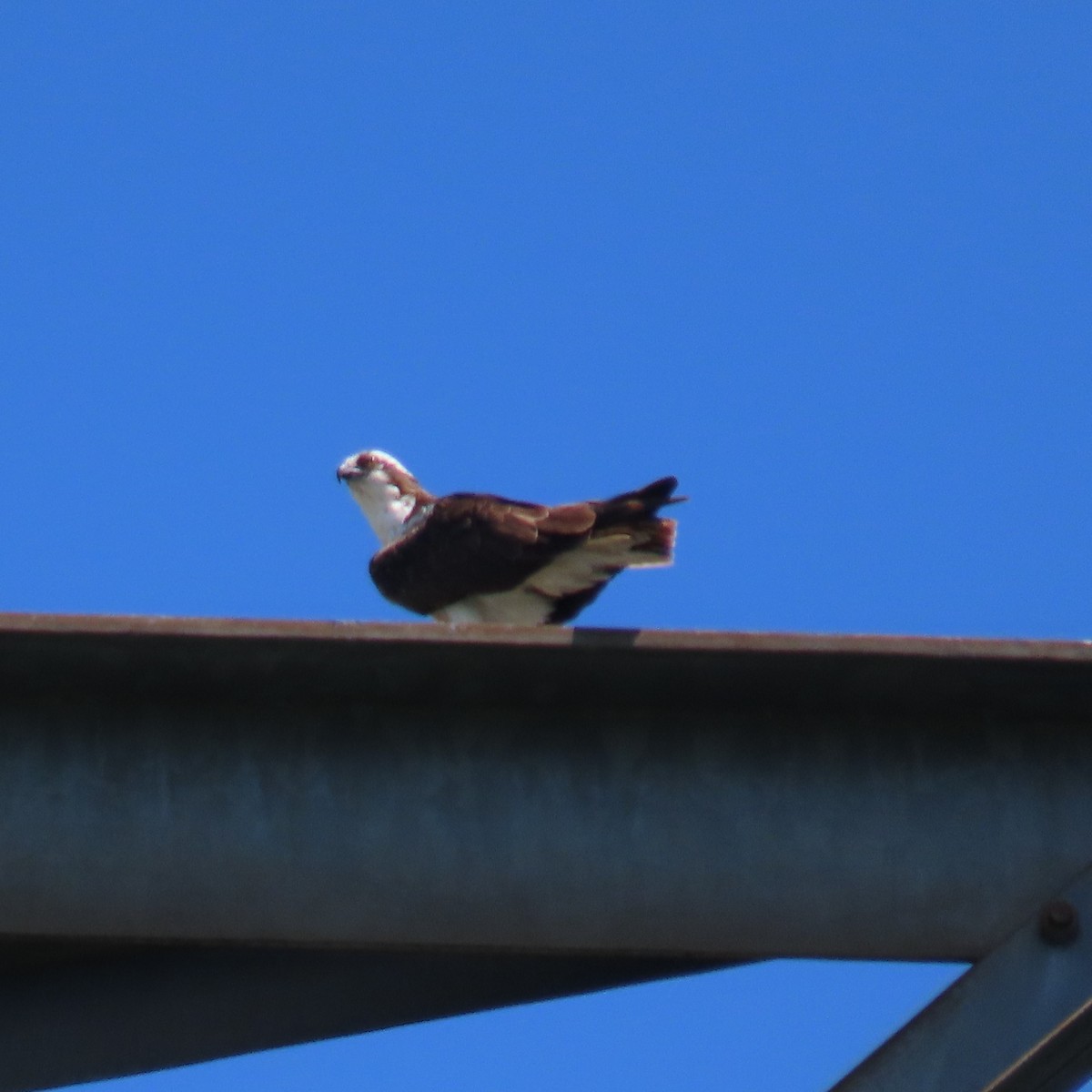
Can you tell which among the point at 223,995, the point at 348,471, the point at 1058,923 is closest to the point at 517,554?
the point at 348,471

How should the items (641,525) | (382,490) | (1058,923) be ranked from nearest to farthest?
(1058,923), (641,525), (382,490)

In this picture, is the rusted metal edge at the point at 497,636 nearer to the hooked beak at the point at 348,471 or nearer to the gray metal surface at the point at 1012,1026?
the gray metal surface at the point at 1012,1026

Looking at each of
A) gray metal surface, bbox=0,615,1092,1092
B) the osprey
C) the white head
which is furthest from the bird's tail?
gray metal surface, bbox=0,615,1092,1092

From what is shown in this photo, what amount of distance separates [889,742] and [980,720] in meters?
0.17

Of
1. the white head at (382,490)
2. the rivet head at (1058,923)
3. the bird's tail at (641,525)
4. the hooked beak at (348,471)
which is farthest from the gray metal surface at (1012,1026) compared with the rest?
the hooked beak at (348,471)

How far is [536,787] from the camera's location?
10.4ft

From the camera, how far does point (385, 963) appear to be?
3.44 metres

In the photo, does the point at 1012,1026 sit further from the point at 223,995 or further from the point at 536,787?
the point at 223,995

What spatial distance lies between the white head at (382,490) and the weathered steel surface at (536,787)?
5974 mm

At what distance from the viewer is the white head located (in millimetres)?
9461

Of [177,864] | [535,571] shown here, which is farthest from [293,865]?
[535,571]

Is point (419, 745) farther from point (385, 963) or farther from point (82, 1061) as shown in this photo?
point (82, 1061)

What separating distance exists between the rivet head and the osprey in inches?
Answer: 128

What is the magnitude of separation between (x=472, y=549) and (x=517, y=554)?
309 mm
